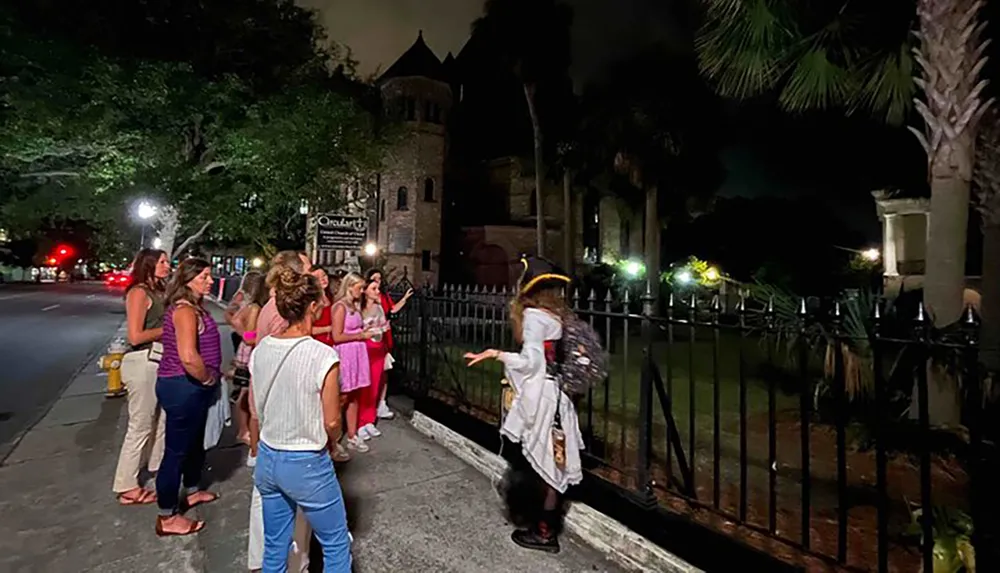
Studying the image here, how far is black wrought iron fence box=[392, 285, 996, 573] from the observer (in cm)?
257

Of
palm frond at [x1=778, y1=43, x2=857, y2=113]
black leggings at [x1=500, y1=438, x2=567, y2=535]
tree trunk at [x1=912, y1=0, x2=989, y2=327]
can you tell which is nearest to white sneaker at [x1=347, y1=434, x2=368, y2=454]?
black leggings at [x1=500, y1=438, x2=567, y2=535]

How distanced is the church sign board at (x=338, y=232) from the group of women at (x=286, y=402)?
202 cm

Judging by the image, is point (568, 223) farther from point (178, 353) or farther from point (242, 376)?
point (178, 353)

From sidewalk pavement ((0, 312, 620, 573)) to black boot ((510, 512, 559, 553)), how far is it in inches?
1.9

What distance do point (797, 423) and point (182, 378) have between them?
24.3 feet

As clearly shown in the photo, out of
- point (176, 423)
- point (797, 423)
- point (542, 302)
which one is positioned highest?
point (542, 302)

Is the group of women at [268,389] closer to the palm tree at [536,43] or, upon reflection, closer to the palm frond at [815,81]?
the palm frond at [815,81]

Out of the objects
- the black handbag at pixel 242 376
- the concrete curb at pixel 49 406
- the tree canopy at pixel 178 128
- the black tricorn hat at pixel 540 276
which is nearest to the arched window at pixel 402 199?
the tree canopy at pixel 178 128

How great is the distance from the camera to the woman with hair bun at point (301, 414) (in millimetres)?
2398

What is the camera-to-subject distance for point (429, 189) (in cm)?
3156

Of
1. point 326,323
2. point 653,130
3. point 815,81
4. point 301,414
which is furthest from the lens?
point 653,130

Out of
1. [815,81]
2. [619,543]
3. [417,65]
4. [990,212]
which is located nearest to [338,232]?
[619,543]

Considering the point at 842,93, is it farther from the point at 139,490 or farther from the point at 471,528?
the point at 139,490

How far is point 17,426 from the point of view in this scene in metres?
6.32
